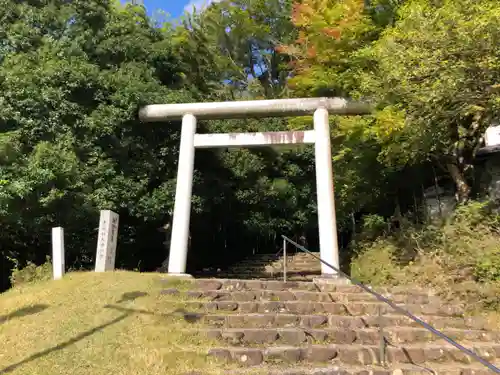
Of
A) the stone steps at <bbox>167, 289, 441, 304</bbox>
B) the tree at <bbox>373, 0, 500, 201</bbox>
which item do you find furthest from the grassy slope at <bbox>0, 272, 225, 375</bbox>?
the tree at <bbox>373, 0, 500, 201</bbox>

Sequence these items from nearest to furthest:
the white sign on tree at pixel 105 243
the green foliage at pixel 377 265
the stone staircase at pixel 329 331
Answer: the stone staircase at pixel 329 331 → the white sign on tree at pixel 105 243 → the green foliage at pixel 377 265

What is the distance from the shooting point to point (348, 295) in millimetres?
7379

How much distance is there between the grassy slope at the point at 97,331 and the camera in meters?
4.78

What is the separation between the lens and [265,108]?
10.5 meters

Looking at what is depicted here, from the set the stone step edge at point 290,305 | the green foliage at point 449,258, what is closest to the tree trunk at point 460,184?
the green foliage at point 449,258

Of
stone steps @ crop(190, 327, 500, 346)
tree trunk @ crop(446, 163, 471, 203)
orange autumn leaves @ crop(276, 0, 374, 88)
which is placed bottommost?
stone steps @ crop(190, 327, 500, 346)

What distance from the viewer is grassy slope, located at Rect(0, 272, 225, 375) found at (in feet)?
15.7

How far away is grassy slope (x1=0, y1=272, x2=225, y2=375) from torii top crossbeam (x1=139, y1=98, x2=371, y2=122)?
4.68m

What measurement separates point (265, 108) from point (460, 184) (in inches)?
195

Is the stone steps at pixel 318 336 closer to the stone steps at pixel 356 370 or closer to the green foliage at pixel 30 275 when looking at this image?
the stone steps at pixel 356 370

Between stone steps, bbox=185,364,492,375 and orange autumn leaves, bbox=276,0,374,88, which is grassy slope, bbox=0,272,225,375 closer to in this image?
stone steps, bbox=185,364,492,375

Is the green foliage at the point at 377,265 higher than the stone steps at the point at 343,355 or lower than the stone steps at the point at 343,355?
higher

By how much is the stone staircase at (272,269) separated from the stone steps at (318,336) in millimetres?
7377

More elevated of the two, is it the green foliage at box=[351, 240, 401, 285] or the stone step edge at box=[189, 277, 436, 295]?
the green foliage at box=[351, 240, 401, 285]
